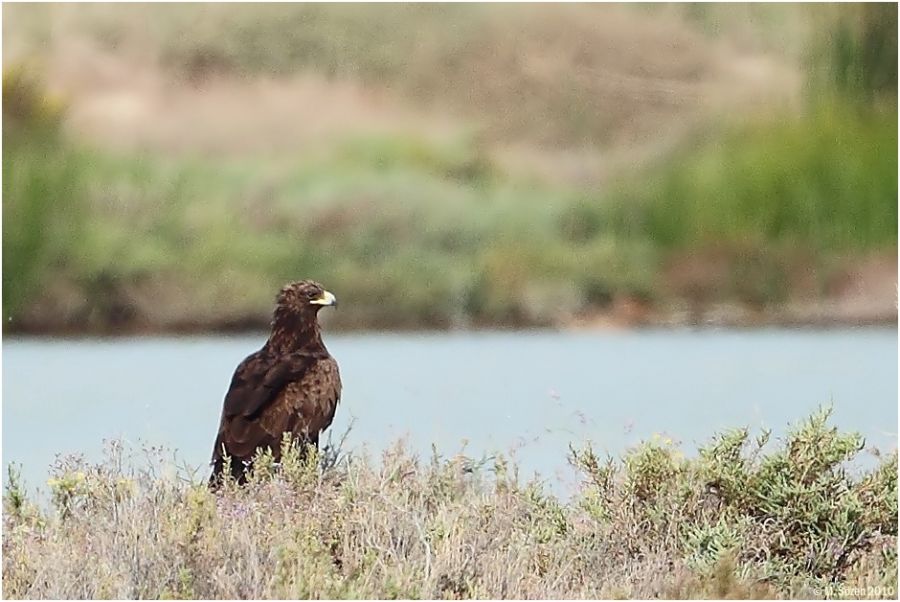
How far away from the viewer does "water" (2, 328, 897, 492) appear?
8672 mm

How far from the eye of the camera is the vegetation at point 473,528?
6406mm

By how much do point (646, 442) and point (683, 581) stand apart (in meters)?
0.69

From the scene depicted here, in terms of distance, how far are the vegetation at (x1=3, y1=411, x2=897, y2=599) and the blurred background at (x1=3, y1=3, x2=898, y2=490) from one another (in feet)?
10.1

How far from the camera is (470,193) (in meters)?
11.2

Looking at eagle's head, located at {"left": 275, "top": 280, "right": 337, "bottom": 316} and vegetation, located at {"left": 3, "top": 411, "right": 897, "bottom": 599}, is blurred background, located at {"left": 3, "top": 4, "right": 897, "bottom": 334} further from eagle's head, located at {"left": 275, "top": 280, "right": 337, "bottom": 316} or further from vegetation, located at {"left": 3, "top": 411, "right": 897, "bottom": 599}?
vegetation, located at {"left": 3, "top": 411, "right": 897, "bottom": 599}

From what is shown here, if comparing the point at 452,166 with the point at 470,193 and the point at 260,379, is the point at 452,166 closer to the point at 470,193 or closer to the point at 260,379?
the point at 470,193

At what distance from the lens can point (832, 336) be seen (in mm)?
10930

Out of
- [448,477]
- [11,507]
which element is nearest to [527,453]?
[448,477]

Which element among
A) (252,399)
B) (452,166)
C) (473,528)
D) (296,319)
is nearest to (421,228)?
(452,166)

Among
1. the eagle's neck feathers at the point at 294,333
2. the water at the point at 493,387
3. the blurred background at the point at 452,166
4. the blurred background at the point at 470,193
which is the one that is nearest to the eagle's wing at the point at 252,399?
the eagle's neck feathers at the point at 294,333

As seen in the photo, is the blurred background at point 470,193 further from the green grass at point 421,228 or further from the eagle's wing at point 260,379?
the eagle's wing at point 260,379

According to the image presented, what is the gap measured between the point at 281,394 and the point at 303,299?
672mm

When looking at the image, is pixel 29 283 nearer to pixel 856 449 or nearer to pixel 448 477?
pixel 448 477

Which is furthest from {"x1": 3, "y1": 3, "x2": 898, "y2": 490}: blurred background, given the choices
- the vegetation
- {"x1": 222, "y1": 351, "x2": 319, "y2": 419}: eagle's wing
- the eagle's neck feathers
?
the vegetation
